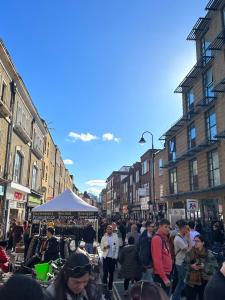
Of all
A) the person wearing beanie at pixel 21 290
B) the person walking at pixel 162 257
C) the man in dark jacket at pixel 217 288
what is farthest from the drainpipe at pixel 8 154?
the person wearing beanie at pixel 21 290

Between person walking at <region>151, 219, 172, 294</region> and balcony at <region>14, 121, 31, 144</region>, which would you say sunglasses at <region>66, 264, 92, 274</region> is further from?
balcony at <region>14, 121, 31, 144</region>

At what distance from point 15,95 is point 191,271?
19843mm

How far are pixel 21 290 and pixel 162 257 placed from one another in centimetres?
525

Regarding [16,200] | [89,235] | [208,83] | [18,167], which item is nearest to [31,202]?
[16,200]

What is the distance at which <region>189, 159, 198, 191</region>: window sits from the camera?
1134 inches

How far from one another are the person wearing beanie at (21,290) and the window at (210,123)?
25.2 m

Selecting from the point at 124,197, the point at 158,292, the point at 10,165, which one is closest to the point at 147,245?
the point at 158,292

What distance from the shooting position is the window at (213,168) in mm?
24797

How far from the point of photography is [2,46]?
18.6 m

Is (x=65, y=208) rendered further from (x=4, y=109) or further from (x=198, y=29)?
(x=198, y=29)

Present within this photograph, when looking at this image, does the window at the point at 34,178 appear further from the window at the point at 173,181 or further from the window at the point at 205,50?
the window at the point at 205,50

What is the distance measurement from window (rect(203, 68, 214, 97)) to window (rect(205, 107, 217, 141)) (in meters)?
1.52

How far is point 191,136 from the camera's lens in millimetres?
30094

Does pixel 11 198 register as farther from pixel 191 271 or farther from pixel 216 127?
pixel 191 271
